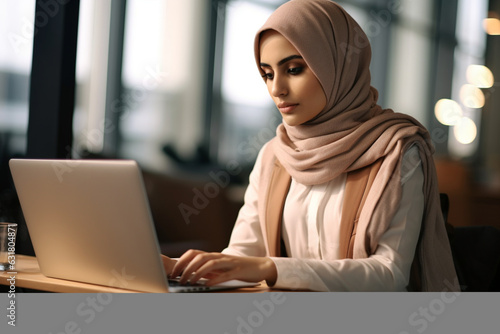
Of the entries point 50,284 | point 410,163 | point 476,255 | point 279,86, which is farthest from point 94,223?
point 476,255

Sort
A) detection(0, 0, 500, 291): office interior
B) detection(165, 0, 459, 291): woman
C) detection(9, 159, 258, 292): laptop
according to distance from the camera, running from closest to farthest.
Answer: detection(9, 159, 258, 292): laptop, detection(165, 0, 459, 291): woman, detection(0, 0, 500, 291): office interior

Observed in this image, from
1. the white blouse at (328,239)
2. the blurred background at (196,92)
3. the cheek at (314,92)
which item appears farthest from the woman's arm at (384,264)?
the blurred background at (196,92)

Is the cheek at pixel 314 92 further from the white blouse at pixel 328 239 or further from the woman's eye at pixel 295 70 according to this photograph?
the white blouse at pixel 328 239

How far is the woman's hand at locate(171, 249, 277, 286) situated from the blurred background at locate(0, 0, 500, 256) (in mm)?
986

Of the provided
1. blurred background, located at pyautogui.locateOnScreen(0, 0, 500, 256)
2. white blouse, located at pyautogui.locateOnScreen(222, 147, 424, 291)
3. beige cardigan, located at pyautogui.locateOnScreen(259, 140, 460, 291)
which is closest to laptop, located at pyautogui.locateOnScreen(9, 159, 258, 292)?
white blouse, located at pyautogui.locateOnScreen(222, 147, 424, 291)

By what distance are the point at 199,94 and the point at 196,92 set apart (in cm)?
2

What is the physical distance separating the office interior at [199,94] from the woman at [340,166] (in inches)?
10.6

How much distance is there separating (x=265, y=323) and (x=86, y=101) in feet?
7.62

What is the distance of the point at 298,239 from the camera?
168 cm

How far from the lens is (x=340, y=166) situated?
1606 millimetres

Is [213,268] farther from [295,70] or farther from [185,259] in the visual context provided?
[295,70]

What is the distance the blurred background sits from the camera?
2.07m

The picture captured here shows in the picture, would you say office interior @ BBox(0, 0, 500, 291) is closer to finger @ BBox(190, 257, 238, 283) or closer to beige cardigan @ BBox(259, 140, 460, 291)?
beige cardigan @ BBox(259, 140, 460, 291)

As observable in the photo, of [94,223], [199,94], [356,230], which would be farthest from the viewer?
[199,94]
